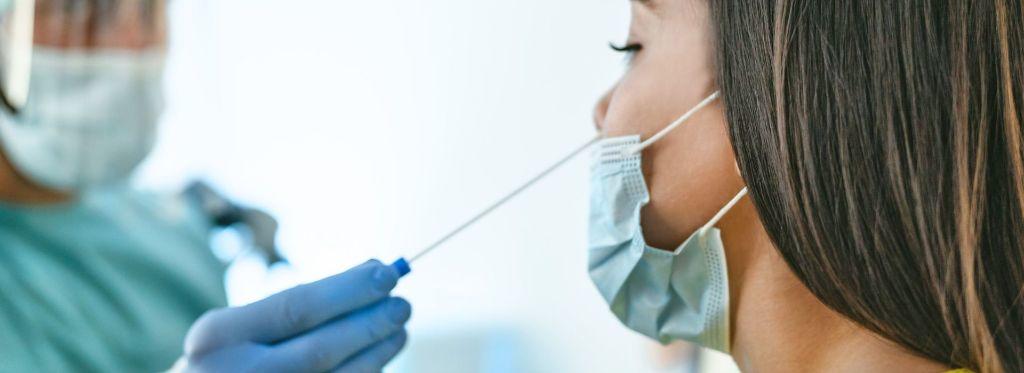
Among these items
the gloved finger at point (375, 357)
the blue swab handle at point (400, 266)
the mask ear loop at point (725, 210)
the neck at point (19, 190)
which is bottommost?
the gloved finger at point (375, 357)

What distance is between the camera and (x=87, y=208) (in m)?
1.84

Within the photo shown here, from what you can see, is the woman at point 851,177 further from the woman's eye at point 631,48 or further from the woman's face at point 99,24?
the woman's face at point 99,24

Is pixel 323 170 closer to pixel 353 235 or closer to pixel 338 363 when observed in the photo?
pixel 353 235

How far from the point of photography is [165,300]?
6.33 ft

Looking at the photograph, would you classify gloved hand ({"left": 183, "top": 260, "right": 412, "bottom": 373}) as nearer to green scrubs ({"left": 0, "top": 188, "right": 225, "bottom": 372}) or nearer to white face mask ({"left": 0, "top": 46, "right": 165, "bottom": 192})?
green scrubs ({"left": 0, "top": 188, "right": 225, "bottom": 372})

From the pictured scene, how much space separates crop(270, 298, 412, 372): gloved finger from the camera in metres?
1.08

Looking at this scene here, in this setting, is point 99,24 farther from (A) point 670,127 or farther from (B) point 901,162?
(B) point 901,162

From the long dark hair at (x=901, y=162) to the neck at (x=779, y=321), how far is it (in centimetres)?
8

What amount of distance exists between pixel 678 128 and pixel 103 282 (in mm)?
1357

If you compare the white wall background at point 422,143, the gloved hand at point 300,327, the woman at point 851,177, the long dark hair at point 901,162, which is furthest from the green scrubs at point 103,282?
the long dark hair at point 901,162

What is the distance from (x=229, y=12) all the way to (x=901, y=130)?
1.69m

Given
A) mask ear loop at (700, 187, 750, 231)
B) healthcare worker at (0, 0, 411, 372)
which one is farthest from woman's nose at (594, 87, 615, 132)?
healthcare worker at (0, 0, 411, 372)

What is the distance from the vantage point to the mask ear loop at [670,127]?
3.12 ft

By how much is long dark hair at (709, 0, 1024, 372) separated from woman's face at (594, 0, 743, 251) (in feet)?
0.26
